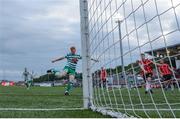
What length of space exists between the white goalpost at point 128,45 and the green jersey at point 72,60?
568 centimetres

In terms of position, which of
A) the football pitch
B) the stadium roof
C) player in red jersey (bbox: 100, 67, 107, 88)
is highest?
player in red jersey (bbox: 100, 67, 107, 88)

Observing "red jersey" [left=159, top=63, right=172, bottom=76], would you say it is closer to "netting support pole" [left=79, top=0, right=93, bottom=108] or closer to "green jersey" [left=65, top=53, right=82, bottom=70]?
"netting support pole" [left=79, top=0, right=93, bottom=108]

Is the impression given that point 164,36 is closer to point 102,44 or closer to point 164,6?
point 164,6

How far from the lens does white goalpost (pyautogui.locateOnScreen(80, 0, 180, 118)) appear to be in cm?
334

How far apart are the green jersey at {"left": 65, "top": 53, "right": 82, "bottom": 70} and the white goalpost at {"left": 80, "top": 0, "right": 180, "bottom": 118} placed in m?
5.68

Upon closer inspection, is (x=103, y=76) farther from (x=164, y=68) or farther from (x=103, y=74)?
(x=164, y=68)

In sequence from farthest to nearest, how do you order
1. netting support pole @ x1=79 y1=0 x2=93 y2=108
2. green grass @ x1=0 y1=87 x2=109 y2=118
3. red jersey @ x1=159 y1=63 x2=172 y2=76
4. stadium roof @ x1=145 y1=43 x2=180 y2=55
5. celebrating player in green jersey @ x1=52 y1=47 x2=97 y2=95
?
celebrating player in green jersey @ x1=52 y1=47 x2=97 y2=95, netting support pole @ x1=79 y1=0 x2=93 y2=108, green grass @ x1=0 y1=87 x2=109 y2=118, red jersey @ x1=159 y1=63 x2=172 y2=76, stadium roof @ x1=145 y1=43 x2=180 y2=55

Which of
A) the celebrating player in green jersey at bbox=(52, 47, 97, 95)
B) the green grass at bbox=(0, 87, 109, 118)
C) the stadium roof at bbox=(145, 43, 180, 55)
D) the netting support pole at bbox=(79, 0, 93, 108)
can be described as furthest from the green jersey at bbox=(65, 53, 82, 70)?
the stadium roof at bbox=(145, 43, 180, 55)

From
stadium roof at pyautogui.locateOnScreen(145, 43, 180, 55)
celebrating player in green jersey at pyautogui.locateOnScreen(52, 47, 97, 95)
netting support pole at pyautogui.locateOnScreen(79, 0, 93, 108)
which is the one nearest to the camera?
stadium roof at pyautogui.locateOnScreen(145, 43, 180, 55)

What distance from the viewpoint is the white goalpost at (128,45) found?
132 inches

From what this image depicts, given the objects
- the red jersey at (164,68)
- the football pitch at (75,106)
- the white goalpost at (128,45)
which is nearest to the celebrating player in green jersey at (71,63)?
the football pitch at (75,106)

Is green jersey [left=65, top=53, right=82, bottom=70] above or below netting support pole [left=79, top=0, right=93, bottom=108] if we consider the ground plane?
above

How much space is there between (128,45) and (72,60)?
8052mm

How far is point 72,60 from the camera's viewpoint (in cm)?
1204
